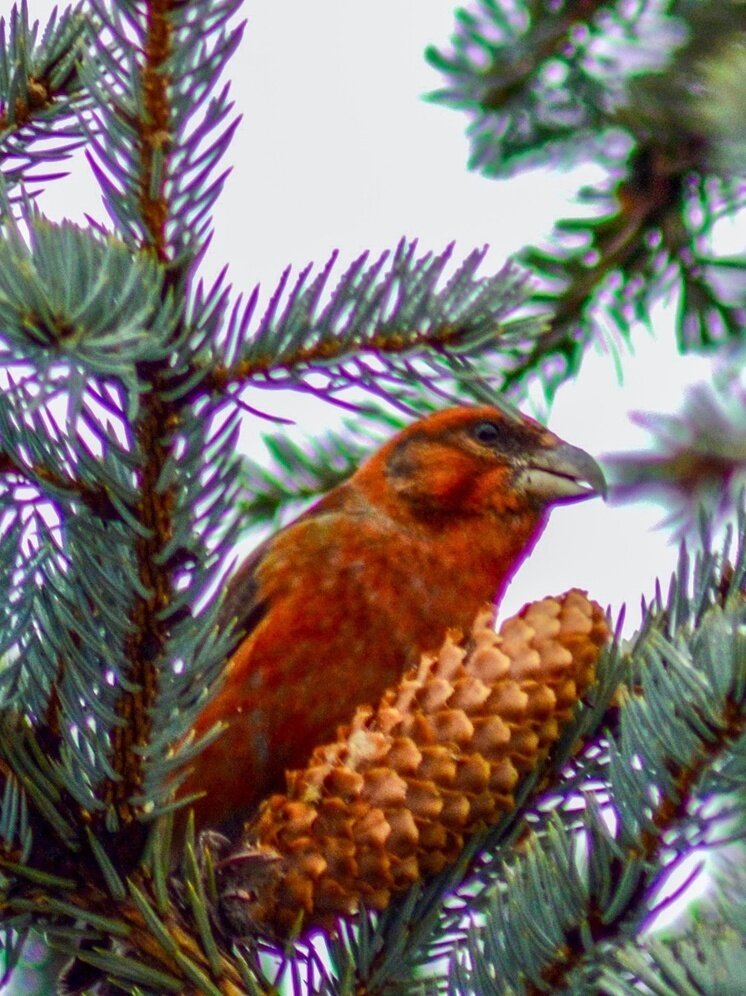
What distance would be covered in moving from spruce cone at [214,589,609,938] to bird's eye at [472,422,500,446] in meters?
1.30

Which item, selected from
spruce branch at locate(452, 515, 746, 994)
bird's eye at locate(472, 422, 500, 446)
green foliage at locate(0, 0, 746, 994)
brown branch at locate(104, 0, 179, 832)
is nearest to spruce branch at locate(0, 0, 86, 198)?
green foliage at locate(0, 0, 746, 994)

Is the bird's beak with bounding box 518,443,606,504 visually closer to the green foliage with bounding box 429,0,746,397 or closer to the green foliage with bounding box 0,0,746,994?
the green foliage with bounding box 429,0,746,397

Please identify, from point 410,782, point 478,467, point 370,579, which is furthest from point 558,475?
point 410,782

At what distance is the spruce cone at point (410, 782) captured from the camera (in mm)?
1751

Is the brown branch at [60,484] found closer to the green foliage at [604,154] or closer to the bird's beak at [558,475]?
the green foliage at [604,154]

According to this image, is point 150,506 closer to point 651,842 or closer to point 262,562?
point 651,842

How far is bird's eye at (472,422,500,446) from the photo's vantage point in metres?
3.21

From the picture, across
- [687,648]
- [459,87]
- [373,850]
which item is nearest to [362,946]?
[373,850]

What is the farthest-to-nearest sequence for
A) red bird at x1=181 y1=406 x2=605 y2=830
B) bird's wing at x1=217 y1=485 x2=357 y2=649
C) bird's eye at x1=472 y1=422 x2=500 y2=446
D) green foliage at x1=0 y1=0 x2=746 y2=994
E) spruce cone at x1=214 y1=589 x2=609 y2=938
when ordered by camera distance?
bird's eye at x1=472 y1=422 x2=500 y2=446
bird's wing at x1=217 y1=485 x2=357 y2=649
red bird at x1=181 y1=406 x2=605 y2=830
spruce cone at x1=214 y1=589 x2=609 y2=938
green foliage at x1=0 y1=0 x2=746 y2=994

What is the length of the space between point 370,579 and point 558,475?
1.65ft

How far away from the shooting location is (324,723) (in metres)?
2.58

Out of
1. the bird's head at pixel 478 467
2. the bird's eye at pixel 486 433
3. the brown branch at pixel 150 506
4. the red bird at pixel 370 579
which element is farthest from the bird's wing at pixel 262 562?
the brown branch at pixel 150 506

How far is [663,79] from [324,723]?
4.07ft

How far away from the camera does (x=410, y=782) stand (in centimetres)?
179
